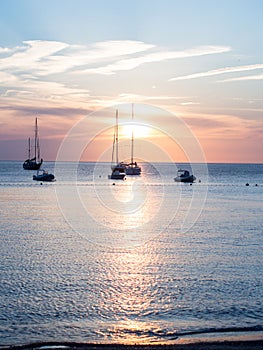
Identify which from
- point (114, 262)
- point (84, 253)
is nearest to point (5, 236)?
point (84, 253)

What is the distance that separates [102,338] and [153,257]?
1322 centimetres

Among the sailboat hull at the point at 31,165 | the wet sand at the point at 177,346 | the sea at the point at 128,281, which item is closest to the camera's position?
the wet sand at the point at 177,346

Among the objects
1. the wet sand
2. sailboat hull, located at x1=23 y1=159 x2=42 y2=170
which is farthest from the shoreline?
sailboat hull, located at x1=23 y1=159 x2=42 y2=170

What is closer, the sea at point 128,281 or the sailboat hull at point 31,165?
the sea at point 128,281

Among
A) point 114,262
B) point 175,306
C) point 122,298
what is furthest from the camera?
point 114,262

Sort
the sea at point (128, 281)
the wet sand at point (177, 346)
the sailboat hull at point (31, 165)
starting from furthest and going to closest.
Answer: the sailboat hull at point (31, 165) → the sea at point (128, 281) → the wet sand at point (177, 346)

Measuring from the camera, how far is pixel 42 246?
30672 millimetres

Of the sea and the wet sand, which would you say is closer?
the wet sand

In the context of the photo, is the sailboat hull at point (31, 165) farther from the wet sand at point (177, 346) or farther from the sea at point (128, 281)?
the wet sand at point (177, 346)

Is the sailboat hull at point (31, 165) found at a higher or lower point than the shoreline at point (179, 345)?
higher

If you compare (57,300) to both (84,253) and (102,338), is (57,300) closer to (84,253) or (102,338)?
(102,338)

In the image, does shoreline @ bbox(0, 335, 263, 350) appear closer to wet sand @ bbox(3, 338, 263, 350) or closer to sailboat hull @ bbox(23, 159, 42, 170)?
wet sand @ bbox(3, 338, 263, 350)

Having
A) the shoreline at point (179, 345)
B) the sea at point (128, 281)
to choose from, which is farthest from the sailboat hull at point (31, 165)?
the shoreline at point (179, 345)

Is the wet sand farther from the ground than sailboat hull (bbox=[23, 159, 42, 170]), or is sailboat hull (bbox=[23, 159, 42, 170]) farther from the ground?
sailboat hull (bbox=[23, 159, 42, 170])
